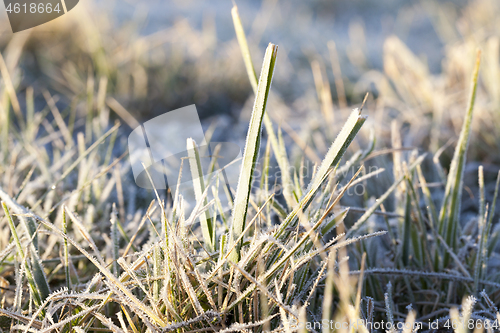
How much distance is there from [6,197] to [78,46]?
135cm

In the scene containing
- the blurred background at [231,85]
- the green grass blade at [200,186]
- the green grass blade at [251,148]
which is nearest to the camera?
the green grass blade at [251,148]

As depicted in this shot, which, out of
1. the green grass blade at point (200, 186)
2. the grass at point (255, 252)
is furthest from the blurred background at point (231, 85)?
the green grass blade at point (200, 186)

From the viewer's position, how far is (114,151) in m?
1.20

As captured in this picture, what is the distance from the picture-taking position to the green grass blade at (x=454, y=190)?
0.57 meters

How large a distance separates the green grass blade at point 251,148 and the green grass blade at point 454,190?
0.38 metres

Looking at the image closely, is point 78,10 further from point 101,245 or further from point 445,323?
point 445,323

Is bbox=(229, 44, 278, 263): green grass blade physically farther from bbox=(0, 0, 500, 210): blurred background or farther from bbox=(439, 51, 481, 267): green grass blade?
bbox=(0, 0, 500, 210): blurred background

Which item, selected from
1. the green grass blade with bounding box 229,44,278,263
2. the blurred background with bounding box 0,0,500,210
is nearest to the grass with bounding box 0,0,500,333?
the green grass blade with bounding box 229,44,278,263

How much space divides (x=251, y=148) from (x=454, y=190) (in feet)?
1.34

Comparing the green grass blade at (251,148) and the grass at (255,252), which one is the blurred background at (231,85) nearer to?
the grass at (255,252)

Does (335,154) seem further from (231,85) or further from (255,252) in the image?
(231,85)

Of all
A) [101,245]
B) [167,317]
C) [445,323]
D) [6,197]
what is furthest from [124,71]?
[445,323]

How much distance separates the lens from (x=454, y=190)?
1.97ft

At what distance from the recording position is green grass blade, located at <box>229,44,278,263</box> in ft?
1.22
